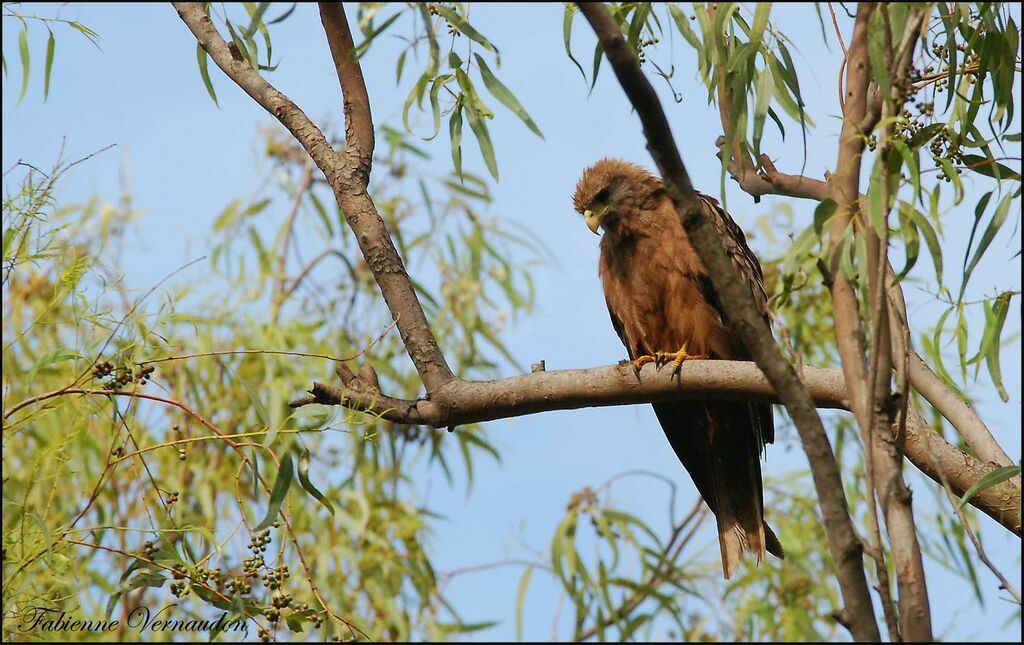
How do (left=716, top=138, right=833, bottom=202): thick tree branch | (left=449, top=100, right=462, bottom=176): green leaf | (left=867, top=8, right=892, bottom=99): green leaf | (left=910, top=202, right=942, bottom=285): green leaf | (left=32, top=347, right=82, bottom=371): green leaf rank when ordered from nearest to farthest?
(left=867, top=8, right=892, bottom=99): green leaf < (left=910, top=202, right=942, bottom=285): green leaf < (left=32, top=347, right=82, bottom=371): green leaf < (left=449, top=100, right=462, bottom=176): green leaf < (left=716, top=138, right=833, bottom=202): thick tree branch

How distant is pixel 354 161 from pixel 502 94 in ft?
2.66

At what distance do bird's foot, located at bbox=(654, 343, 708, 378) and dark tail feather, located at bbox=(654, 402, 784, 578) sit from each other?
0.72 ft

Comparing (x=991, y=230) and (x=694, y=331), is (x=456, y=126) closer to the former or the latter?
(x=991, y=230)

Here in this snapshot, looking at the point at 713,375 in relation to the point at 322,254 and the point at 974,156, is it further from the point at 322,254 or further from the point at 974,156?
the point at 322,254

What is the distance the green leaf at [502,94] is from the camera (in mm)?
2461

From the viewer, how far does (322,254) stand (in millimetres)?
5789

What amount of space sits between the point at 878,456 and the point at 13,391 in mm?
4029

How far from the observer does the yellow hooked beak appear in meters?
4.58

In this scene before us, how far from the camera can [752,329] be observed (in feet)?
6.34

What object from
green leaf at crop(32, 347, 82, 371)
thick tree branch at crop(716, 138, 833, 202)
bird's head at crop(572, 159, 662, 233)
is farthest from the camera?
bird's head at crop(572, 159, 662, 233)

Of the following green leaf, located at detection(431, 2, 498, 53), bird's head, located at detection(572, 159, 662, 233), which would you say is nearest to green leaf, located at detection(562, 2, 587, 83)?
green leaf, located at detection(431, 2, 498, 53)

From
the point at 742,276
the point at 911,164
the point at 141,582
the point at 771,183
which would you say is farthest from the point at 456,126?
the point at 742,276

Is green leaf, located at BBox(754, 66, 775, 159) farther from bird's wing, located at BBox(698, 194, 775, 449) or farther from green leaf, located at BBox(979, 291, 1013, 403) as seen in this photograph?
bird's wing, located at BBox(698, 194, 775, 449)

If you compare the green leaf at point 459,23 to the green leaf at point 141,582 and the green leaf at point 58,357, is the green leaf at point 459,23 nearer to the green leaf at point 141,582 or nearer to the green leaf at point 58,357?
the green leaf at point 58,357
